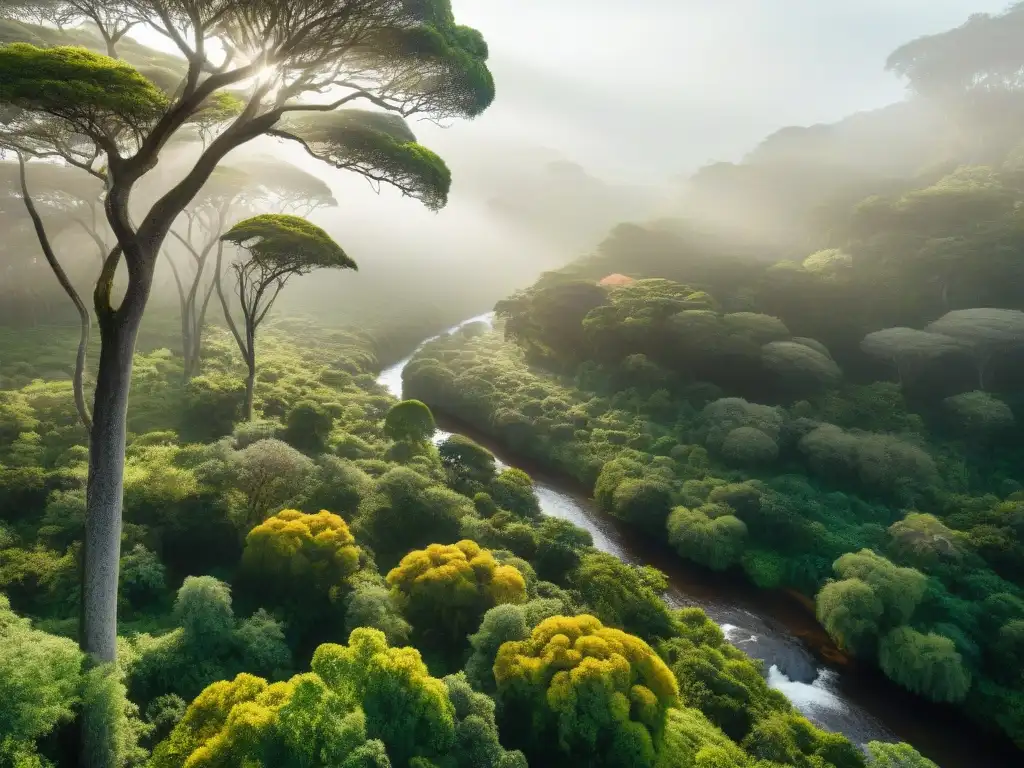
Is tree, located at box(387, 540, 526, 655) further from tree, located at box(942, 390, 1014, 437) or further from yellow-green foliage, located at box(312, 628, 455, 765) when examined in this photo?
tree, located at box(942, 390, 1014, 437)

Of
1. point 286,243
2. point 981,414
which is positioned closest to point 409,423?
point 286,243

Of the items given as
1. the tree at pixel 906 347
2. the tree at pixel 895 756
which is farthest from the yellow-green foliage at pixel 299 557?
the tree at pixel 906 347

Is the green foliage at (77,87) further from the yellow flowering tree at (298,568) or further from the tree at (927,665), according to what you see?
the tree at (927,665)

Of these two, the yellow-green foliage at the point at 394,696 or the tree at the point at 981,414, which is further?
the tree at the point at 981,414

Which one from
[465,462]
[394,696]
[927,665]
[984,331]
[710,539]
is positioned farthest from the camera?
[984,331]

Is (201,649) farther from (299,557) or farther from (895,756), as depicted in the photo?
(895,756)

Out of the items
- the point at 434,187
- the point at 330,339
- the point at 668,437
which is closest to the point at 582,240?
the point at 330,339

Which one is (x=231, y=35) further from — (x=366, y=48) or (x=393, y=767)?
(x=393, y=767)
